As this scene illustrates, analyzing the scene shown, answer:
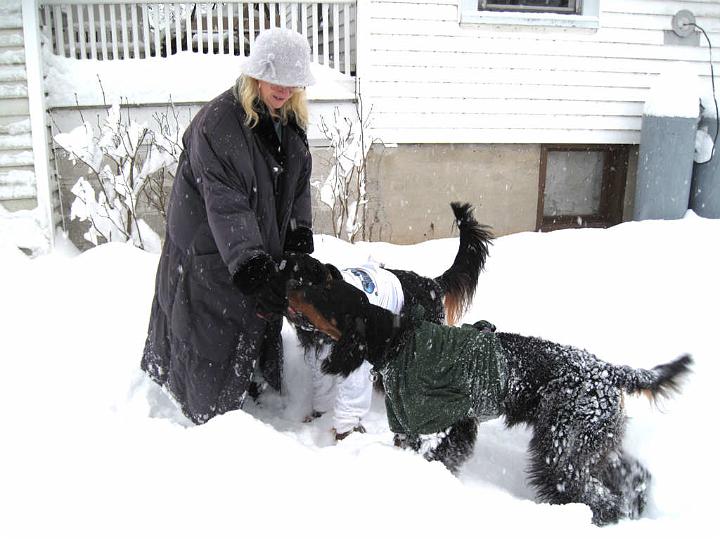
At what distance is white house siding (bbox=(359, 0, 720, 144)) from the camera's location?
6.76m

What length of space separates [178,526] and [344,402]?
1477mm

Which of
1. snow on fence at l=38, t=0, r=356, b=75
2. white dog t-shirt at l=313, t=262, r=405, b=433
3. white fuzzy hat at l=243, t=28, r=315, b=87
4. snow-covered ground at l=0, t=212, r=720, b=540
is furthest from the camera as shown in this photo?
snow on fence at l=38, t=0, r=356, b=75

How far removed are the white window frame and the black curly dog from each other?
5041 mm

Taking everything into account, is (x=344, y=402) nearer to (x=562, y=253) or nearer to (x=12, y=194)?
(x=562, y=253)

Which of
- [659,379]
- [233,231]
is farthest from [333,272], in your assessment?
[659,379]

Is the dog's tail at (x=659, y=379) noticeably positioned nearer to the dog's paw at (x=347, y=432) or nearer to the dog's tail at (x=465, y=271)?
the dog's tail at (x=465, y=271)

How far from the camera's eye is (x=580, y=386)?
2.60 metres

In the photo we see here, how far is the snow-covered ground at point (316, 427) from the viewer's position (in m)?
1.93

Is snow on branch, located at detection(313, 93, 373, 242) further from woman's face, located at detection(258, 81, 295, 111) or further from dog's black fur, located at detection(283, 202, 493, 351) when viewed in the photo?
woman's face, located at detection(258, 81, 295, 111)

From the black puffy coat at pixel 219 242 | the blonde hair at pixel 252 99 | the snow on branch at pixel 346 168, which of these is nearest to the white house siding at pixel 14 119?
the snow on branch at pixel 346 168

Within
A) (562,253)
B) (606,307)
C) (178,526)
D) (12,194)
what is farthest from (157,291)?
(12,194)

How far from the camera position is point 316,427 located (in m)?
3.54

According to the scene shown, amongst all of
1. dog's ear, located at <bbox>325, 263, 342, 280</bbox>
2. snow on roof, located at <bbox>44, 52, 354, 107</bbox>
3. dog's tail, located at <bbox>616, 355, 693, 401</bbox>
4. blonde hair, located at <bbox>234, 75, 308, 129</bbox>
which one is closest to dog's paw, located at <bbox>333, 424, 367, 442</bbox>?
dog's ear, located at <bbox>325, 263, 342, 280</bbox>

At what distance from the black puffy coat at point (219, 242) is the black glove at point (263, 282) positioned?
0.11 ft
